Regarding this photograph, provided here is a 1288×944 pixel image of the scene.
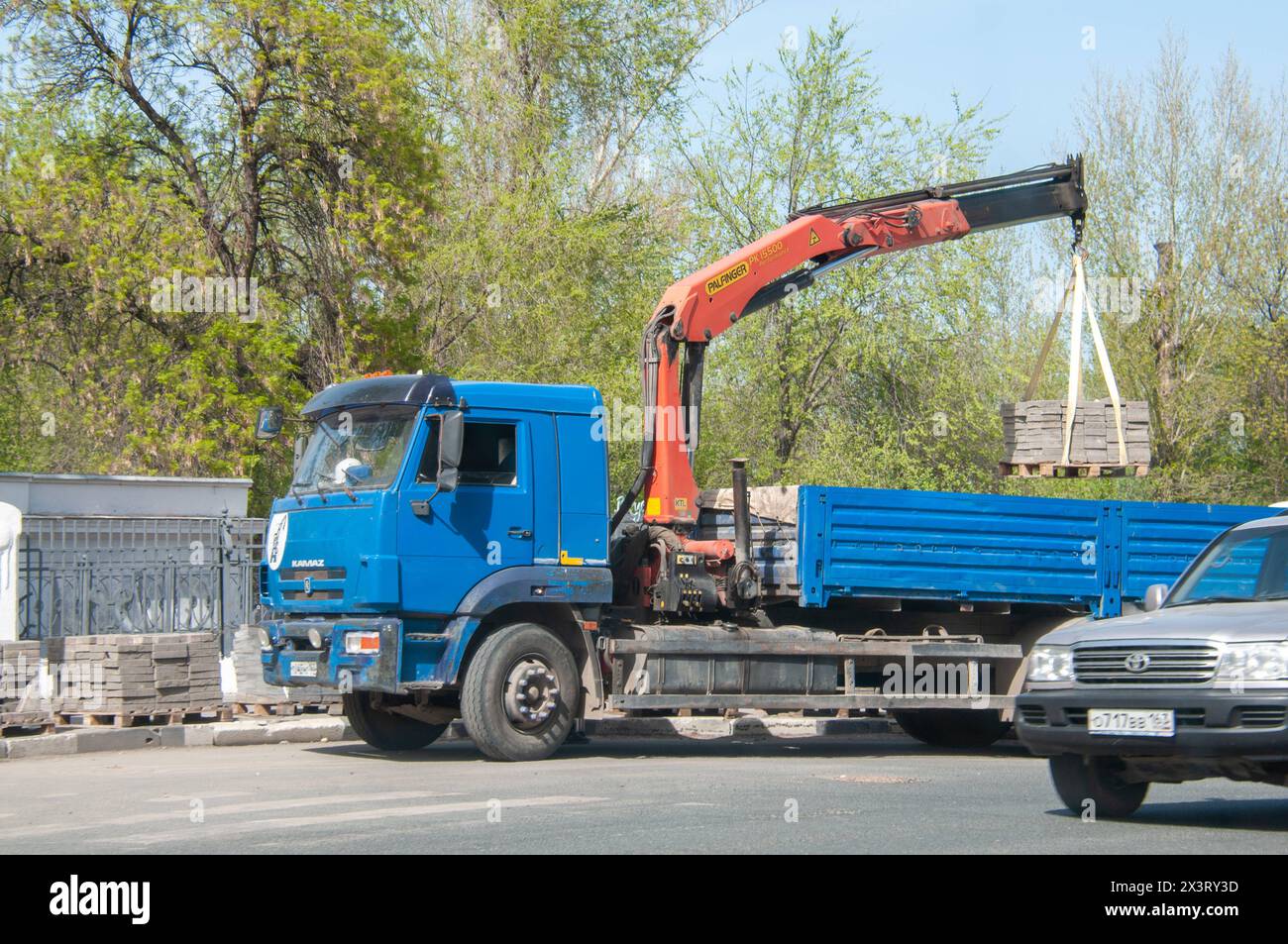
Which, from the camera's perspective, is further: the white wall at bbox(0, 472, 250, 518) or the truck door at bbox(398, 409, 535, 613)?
the white wall at bbox(0, 472, 250, 518)

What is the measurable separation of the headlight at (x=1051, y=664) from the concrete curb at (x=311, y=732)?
7.18 m

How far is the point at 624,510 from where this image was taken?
14031 millimetres

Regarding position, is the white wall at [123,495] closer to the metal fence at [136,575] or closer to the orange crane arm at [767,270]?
the metal fence at [136,575]

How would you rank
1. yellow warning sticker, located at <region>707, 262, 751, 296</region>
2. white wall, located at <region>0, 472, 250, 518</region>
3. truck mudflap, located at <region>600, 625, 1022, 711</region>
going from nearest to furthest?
truck mudflap, located at <region>600, 625, 1022, 711</region> → yellow warning sticker, located at <region>707, 262, 751, 296</region> → white wall, located at <region>0, 472, 250, 518</region>

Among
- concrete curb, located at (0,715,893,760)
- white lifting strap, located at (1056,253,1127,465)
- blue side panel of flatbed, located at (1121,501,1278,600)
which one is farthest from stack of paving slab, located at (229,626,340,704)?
blue side panel of flatbed, located at (1121,501,1278,600)

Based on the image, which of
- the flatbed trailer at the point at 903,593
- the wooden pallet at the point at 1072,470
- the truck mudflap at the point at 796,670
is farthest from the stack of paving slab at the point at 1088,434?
the truck mudflap at the point at 796,670

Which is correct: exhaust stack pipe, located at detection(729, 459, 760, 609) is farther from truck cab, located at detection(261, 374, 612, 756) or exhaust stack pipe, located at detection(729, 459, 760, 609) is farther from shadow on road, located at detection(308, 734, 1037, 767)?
shadow on road, located at detection(308, 734, 1037, 767)

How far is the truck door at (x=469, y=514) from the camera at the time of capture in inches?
477

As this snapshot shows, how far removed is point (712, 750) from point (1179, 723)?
7146 millimetres

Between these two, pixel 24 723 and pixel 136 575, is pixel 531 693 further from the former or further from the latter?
pixel 136 575

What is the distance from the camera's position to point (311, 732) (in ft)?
49.1

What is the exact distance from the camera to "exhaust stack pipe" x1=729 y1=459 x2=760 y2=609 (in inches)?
534

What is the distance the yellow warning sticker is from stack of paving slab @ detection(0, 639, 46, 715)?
736cm

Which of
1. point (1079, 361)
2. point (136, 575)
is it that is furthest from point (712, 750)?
point (136, 575)
